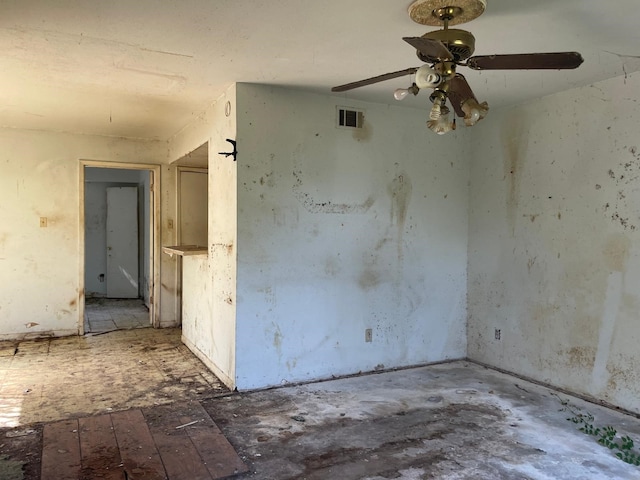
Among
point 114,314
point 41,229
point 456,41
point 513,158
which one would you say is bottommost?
point 114,314

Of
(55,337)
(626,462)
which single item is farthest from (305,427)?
(55,337)

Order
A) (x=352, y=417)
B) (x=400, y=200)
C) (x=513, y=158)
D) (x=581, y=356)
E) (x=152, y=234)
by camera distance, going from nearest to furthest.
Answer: (x=352, y=417), (x=581, y=356), (x=513, y=158), (x=400, y=200), (x=152, y=234)

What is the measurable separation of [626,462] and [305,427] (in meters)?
1.79

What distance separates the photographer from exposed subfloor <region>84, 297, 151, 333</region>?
593 centimetres

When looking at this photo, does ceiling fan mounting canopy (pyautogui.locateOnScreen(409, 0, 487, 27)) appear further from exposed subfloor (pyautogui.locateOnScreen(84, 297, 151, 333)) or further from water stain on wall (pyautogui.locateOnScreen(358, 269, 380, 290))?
exposed subfloor (pyautogui.locateOnScreen(84, 297, 151, 333))

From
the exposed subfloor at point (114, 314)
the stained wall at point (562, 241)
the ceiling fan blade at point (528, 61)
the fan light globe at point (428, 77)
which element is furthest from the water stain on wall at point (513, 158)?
the exposed subfloor at point (114, 314)

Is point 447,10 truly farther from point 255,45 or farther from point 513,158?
point 513,158

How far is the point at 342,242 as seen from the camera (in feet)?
13.1

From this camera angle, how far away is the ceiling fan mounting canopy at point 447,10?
2018 millimetres

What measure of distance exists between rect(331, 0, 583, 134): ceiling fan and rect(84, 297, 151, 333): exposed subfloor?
506 centimetres

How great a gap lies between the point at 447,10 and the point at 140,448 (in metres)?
2.75

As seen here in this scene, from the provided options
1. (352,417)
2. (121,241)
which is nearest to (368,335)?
(352,417)

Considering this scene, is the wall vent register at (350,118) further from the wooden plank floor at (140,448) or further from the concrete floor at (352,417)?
the wooden plank floor at (140,448)

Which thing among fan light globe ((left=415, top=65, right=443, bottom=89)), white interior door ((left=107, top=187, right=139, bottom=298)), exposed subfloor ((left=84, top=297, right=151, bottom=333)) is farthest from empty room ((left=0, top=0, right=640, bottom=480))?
white interior door ((left=107, top=187, right=139, bottom=298))
